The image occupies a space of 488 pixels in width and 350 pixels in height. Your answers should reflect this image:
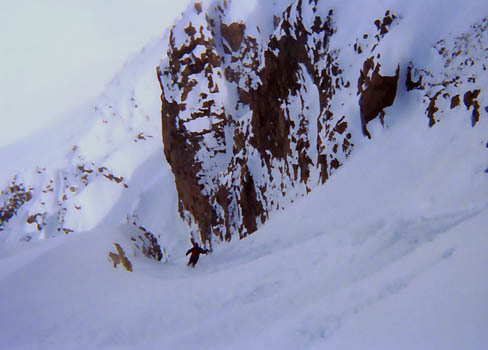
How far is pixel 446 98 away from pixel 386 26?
14.5 feet

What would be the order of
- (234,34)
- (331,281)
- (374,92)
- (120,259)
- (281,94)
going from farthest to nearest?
(234,34)
(281,94)
(374,92)
(120,259)
(331,281)

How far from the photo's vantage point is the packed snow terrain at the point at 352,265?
333 cm

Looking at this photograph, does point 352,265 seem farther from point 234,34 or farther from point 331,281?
point 234,34

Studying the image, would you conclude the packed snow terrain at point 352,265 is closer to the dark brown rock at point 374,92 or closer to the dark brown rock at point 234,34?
the dark brown rock at point 374,92

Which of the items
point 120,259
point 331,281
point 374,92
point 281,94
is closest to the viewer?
point 331,281

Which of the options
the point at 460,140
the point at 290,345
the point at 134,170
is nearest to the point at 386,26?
the point at 460,140

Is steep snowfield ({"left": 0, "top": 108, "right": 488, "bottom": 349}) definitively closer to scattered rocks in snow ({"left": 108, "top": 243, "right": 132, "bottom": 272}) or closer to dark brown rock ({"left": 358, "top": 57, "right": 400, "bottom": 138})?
scattered rocks in snow ({"left": 108, "top": 243, "right": 132, "bottom": 272})

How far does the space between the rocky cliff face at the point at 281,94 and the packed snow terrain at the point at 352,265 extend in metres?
0.10

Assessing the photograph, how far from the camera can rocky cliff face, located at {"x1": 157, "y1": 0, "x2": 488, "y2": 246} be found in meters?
9.16

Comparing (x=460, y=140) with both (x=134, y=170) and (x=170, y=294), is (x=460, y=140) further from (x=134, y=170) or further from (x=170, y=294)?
(x=134, y=170)

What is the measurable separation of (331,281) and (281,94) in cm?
1462

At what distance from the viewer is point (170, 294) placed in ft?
20.6

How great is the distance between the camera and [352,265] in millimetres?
4992

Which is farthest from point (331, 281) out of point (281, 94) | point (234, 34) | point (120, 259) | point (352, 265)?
point (234, 34)
